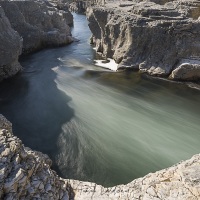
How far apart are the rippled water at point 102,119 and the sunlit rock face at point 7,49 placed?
2.27ft

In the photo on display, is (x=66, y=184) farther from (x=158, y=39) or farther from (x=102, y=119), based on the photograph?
(x=158, y=39)

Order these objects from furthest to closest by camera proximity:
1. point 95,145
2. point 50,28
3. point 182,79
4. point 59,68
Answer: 1. point 50,28
2. point 59,68
3. point 182,79
4. point 95,145

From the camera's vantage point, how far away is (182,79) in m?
18.0

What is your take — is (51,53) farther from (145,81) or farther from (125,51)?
(145,81)

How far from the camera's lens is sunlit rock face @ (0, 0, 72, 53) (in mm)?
23969

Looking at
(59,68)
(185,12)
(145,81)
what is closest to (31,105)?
(59,68)

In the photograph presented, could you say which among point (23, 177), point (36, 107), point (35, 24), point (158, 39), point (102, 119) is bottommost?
point (36, 107)

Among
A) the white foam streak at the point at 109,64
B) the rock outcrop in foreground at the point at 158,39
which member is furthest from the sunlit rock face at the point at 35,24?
the rock outcrop in foreground at the point at 158,39

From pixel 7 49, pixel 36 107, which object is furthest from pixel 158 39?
pixel 7 49

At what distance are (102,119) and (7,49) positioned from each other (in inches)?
345

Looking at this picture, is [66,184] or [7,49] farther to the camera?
[7,49]

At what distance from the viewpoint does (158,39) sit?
1900 cm

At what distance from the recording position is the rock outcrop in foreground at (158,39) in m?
18.0

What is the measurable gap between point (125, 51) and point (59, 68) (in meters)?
5.14
